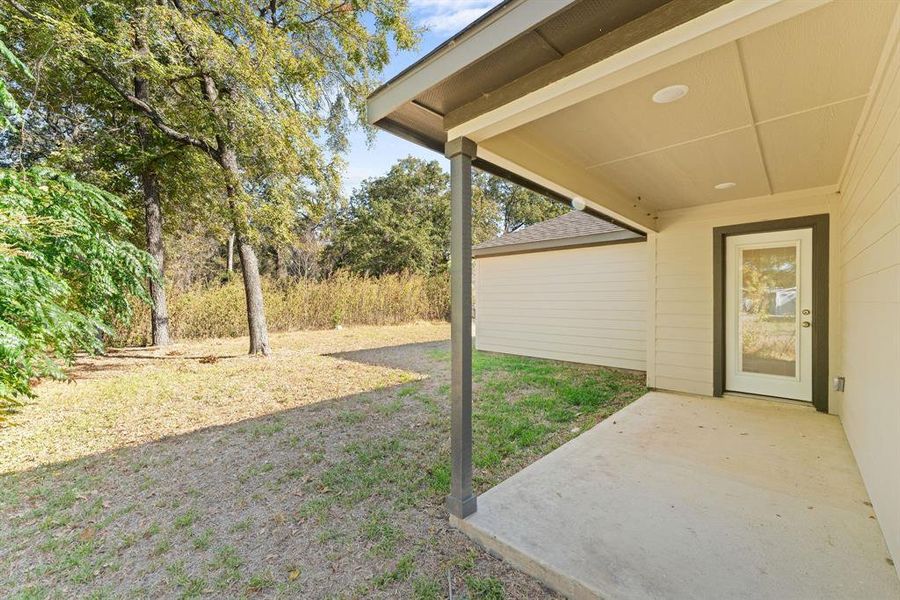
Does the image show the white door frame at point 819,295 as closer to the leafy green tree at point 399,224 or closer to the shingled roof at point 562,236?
the shingled roof at point 562,236

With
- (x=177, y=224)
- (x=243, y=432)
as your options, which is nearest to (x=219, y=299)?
(x=177, y=224)

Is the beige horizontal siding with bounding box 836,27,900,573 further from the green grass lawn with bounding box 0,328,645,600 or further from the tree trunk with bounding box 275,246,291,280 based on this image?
the tree trunk with bounding box 275,246,291,280

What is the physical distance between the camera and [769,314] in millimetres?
4262

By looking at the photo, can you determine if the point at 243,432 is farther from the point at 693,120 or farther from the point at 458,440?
the point at 693,120

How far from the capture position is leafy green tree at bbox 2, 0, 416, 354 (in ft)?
18.5

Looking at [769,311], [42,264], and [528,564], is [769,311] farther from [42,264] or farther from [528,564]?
[42,264]

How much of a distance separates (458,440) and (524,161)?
1.94 metres

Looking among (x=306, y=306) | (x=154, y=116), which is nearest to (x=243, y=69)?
(x=154, y=116)

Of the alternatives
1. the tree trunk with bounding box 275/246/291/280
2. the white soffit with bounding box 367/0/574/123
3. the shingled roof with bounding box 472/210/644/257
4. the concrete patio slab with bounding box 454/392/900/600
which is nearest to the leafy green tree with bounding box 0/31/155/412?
the white soffit with bounding box 367/0/574/123

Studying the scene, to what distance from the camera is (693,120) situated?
2.39 meters

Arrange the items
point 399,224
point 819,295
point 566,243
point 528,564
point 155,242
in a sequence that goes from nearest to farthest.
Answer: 1. point 528,564
2. point 819,295
3. point 566,243
4. point 155,242
5. point 399,224

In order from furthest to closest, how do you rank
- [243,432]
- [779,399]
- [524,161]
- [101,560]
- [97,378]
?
[97,378] → [779,399] → [243,432] → [524,161] → [101,560]

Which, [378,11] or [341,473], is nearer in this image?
[341,473]

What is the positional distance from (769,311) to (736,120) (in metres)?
2.91
